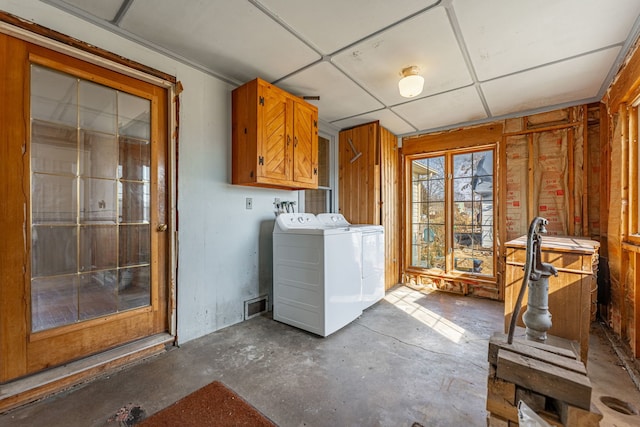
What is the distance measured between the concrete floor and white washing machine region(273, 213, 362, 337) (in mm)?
161

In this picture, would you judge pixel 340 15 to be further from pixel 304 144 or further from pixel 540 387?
pixel 540 387

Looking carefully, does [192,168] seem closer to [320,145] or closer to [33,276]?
[33,276]

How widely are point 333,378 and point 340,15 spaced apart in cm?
248

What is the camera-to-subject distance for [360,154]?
3.83 m

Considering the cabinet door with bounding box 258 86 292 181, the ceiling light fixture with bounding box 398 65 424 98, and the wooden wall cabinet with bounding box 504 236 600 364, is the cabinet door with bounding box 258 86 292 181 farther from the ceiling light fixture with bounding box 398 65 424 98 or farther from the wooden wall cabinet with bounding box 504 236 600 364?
the wooden wall cabinet with bounding box 504 236 600 364

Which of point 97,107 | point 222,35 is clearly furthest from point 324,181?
point 97,107

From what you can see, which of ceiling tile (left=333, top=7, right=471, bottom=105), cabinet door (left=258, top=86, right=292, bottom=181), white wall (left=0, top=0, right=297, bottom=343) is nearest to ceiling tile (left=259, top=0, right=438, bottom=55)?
ceiling tile (left=333, top=7, right=471, bottom=105)

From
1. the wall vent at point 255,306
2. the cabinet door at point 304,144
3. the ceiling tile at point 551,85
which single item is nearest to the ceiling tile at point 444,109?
the ceiling tile at point 551,85

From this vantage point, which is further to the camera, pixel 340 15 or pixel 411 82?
pixel 411 82

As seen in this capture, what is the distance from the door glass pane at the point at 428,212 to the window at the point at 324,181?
139cm

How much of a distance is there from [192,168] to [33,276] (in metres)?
1.26

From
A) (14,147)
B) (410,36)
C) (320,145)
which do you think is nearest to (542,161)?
(410,36)

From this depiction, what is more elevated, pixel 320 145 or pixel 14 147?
pixel 320 145

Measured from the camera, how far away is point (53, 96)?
175cm
